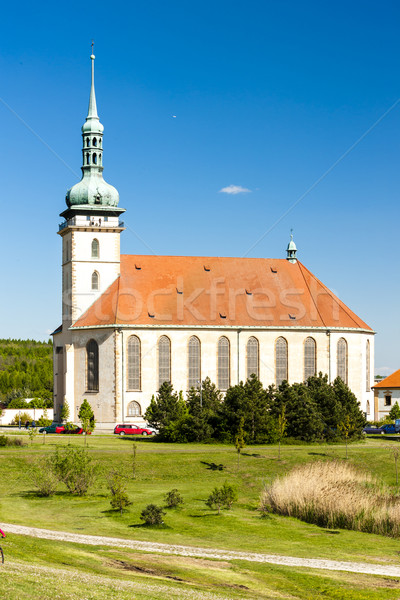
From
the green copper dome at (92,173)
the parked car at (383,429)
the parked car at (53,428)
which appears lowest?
the parked car at (383,429)

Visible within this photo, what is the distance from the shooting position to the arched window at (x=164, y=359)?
7925cm

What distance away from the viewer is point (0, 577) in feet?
61.6

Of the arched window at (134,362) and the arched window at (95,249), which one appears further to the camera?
the arched window at (95,249)

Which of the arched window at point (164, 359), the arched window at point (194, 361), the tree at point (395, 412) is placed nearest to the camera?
the arched window at point (164, 359)

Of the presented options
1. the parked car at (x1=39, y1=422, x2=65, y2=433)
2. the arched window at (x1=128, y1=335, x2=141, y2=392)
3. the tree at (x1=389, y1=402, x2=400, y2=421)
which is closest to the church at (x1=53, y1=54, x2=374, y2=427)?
the arched window at (x1=128, y1=335, x2=141, y2=392)

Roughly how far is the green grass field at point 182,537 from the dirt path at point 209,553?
854 mm

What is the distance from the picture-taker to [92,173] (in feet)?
271

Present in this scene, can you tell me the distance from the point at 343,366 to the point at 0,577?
225 ft

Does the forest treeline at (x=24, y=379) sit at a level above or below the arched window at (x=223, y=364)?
below

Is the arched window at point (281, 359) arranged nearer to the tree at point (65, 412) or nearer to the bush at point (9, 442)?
the tree at point (65, 412)

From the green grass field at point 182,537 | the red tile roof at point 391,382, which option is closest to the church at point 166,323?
the red tile roof at point 391,382

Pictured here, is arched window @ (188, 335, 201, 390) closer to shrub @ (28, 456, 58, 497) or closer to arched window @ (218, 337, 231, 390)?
arched window @ (218, 337, 231, 390)

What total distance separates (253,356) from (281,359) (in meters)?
2.94

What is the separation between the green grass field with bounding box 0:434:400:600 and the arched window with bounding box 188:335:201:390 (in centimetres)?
2461
